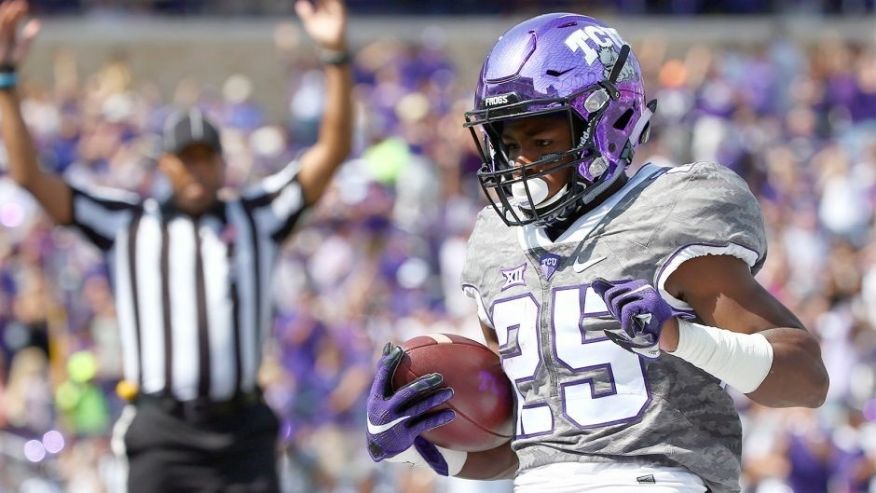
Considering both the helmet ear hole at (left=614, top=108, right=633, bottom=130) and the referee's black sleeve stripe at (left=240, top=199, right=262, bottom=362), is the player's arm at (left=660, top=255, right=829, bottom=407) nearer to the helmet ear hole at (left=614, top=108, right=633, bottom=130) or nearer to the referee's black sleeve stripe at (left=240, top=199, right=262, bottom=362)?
the helmet ear hole at (left=614, top=108, right=633, bottom=130)

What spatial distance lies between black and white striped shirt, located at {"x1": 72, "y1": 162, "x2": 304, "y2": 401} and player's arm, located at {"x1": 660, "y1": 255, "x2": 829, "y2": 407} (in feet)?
7.65

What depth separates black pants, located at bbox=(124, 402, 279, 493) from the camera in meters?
4.68

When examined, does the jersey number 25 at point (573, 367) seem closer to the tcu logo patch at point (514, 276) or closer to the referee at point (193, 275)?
the tcu logo patch at point (514, 276)

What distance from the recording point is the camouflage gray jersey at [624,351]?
272 centimetres

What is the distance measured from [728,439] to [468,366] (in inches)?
20.9

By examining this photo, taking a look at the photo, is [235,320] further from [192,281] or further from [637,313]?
[637,313]

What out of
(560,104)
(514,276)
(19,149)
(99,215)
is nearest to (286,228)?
(99,215)

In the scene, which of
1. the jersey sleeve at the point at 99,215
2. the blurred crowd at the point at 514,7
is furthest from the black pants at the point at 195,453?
the blurred crowd at the point at 514,7

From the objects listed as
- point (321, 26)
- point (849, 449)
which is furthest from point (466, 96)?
point (321, 26)

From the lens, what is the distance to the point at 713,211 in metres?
2.71

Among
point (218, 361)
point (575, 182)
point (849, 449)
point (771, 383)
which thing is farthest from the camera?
point (849, 449)

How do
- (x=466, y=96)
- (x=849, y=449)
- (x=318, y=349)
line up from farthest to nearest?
(x=466, y=96), (x=318, y=349), (x=849, y=449)

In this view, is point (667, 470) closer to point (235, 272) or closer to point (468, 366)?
point (468, 366)

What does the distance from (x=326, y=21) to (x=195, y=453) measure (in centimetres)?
151
